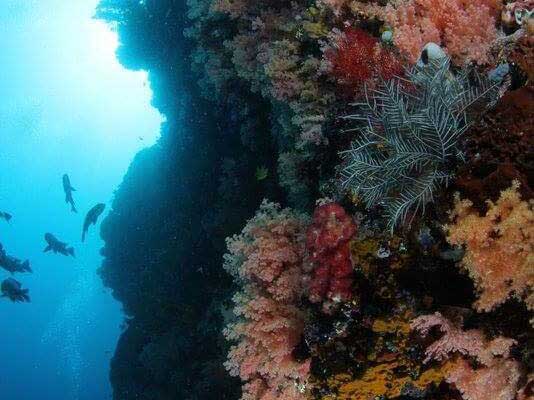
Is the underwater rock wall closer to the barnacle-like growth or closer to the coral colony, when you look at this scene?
the coral colony

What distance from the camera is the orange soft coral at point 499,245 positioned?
2260mm

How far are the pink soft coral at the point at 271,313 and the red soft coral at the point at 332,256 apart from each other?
0.46m

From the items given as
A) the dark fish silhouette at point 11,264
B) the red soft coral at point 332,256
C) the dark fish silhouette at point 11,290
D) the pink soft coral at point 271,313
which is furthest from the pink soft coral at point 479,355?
the dark fish silhouette at point 11,264

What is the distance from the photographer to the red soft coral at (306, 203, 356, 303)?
290 centimetres

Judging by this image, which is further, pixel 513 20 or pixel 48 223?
pixel 48 223

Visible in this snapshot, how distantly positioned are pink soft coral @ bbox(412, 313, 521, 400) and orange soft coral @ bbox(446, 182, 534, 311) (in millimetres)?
275

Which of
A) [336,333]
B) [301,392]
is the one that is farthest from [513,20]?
[301,392]

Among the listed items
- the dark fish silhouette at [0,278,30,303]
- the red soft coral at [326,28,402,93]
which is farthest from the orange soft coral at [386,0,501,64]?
the dark fish silhouette at [0,278,30,303]

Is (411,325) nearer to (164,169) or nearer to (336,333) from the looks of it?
(336,333)

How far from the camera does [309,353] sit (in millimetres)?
3262

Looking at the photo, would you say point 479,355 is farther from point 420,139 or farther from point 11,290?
point 11,290

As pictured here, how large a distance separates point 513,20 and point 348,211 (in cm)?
185

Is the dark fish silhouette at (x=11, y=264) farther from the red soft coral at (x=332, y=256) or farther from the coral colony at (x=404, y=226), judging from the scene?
the red soft coral at (x=332, y=256)

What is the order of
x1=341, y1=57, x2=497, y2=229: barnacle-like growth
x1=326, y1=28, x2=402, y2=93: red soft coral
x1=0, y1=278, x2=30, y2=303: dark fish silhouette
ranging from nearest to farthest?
x1=341, y1=57, x2=497, y2=229: barnacle-like growth < x1=326, y1=28, x2=402, y2=93: red soft coral < x1=0, y1=278, x2=30, y2=303: dark fish silhouette
